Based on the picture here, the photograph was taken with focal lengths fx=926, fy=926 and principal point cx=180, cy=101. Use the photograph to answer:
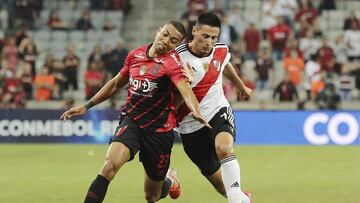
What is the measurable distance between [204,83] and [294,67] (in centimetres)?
1575

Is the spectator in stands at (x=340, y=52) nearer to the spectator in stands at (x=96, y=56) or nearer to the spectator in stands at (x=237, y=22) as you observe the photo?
the spectator in stands at (x=237, y=22)

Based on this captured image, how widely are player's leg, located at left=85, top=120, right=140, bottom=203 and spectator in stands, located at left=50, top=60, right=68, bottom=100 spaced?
53.1 feet

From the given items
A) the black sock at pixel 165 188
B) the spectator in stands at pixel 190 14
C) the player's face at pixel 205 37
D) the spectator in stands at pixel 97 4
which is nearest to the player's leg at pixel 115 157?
the player's face at pixel 205 37

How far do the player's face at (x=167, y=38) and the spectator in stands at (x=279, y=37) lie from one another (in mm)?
17131

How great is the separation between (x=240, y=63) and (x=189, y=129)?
15469mm

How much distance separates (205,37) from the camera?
32.7 feet

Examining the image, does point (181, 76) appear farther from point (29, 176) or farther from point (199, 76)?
point (29, 176)

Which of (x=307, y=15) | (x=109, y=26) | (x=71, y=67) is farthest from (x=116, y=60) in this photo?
(x=307, y=15)

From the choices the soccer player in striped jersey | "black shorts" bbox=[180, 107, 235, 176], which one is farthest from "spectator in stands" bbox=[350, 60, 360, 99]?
the soccer player in striped jersey

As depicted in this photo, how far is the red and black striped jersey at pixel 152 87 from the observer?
31.2 ft

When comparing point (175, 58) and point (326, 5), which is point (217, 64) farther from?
point (326, 5)

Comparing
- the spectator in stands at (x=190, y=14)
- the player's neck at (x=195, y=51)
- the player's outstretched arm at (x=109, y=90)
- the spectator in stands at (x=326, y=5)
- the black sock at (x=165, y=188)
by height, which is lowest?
the spectator in stands at (x=190, y=14)

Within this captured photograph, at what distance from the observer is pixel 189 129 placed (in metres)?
10.4

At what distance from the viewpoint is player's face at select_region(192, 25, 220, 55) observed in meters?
9.87
